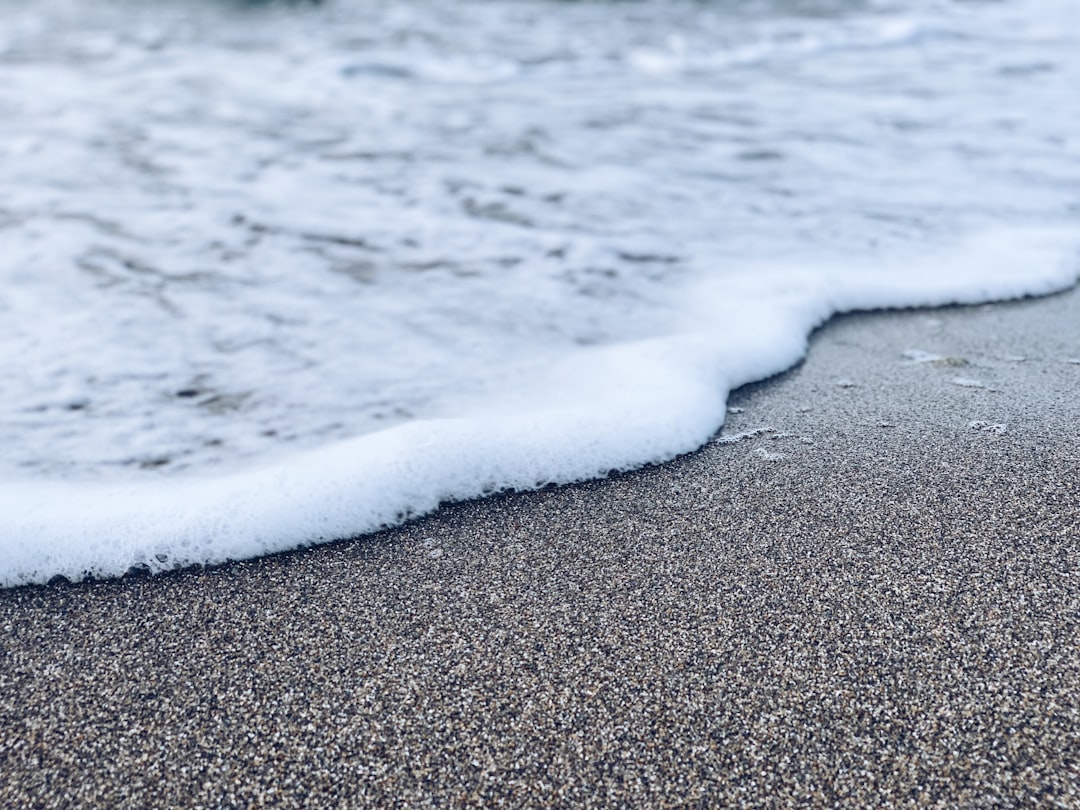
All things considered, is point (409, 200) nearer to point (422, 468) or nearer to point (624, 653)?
point (422, 468)

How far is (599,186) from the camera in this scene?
13.2ft

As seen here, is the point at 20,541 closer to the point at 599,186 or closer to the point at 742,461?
the point at 742,461

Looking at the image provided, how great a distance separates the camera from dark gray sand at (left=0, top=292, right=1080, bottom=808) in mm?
1208

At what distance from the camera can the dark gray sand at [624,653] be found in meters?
1.21

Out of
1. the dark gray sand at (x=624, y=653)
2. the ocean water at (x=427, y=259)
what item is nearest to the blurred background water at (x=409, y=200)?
the ocean water at (x=427, y=259)

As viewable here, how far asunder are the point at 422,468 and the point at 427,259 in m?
1.46

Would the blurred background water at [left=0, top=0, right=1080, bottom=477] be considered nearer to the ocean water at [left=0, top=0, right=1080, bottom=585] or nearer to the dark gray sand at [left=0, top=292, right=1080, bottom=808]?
the ocean water at [left=0, top=0, right=1080, bottom=585]

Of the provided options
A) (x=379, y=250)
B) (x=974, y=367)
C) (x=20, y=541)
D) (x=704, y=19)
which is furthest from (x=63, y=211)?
(x=704, y=19)

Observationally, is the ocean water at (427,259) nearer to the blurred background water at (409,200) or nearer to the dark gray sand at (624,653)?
the blurred background water at (409,200)

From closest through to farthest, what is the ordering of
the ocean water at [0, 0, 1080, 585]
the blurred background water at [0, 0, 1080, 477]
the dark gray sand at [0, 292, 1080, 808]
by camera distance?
the dark gray sand at [0, 292, 1080, 808]
the ocean water at [0, 0, 1080, 585]
the blurred background water at [0, 0, 1080, 477]

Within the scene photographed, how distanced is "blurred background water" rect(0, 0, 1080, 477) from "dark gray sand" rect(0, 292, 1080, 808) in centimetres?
55

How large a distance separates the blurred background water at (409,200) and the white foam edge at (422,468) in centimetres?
13


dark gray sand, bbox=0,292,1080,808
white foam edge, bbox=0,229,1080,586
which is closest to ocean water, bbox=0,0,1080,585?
white foam edge, bbox=0,229,1080,586

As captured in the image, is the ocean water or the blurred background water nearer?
the ocean water
